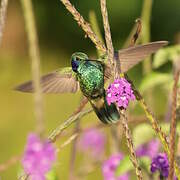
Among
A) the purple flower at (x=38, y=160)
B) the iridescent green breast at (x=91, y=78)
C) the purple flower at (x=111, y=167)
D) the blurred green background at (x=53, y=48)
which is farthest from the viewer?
the blurred green background at (x=53, y=48)

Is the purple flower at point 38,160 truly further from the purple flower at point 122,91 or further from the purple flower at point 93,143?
the purple flower at point 93,143

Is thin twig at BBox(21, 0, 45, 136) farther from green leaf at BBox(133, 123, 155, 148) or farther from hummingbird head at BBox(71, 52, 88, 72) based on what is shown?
green leaf at BBox(133, 123, 155, 148)

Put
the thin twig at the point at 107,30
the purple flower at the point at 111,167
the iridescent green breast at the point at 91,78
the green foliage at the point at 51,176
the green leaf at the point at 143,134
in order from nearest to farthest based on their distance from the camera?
1. the thin twig at the point at 107,30
2. the green foliage at the point at 51,176
3. the iridescent green breast at the point at 91,78
4. the purple flower at the point at 111,167
5. the green leaf at the point at 143,134

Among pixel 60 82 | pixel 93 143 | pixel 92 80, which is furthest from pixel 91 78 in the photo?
pixel 93 143

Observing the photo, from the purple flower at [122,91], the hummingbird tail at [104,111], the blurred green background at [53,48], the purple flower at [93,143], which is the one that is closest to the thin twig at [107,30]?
the purple flower at [122,91]

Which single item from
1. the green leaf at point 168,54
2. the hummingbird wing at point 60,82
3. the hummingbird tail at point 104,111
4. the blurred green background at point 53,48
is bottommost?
the blurred green background at point 53,48

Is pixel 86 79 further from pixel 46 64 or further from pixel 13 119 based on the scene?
pixel 46 64

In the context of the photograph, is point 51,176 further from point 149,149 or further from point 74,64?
point 149,149

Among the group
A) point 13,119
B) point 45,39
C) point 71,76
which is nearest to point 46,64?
point 45,39

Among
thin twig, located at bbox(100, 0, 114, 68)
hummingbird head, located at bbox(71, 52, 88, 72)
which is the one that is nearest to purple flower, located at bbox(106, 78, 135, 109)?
thin twig, located at bbox(100, 0, 114, 68)
